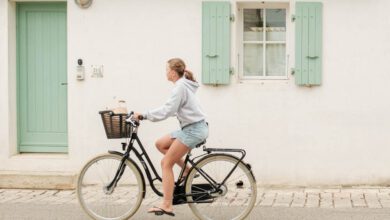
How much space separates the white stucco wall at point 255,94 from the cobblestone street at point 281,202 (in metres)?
0.36

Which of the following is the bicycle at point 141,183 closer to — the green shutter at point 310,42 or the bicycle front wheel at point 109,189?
the bicycle front wheel at point 109,189

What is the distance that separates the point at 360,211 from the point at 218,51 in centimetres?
305

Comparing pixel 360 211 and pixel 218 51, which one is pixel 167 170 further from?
pixel 218 51

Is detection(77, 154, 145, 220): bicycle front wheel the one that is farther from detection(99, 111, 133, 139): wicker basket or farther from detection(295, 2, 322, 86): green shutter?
detection(295, 2, 322, 86): green shutter

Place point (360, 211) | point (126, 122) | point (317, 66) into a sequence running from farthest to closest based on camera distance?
1. point (317, 66)
2. point (360, 211)
3. point (126, 122)

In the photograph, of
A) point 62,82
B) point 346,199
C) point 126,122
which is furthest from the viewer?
point 62,82

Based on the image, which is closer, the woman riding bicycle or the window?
the woman riding bicycle

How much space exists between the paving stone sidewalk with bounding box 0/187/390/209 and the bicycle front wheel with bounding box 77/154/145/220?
1359mm

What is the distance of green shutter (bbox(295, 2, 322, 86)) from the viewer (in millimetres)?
9352

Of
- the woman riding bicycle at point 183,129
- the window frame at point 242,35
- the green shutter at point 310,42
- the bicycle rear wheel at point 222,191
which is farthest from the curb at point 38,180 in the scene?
the green shutter at point 310,42

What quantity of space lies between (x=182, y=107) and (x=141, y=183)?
35.8 inches

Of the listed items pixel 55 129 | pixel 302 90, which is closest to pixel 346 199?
pixel 302 90

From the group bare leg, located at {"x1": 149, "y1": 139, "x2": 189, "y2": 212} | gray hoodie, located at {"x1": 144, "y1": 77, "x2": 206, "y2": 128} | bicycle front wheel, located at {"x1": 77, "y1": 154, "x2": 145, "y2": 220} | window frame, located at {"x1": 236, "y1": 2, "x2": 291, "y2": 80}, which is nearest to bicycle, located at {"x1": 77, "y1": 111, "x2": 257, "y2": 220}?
bicycle front wheel, located at {"x1": 77, "y1": 154, "x2": 145, "y2": 220}

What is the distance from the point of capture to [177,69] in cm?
690
